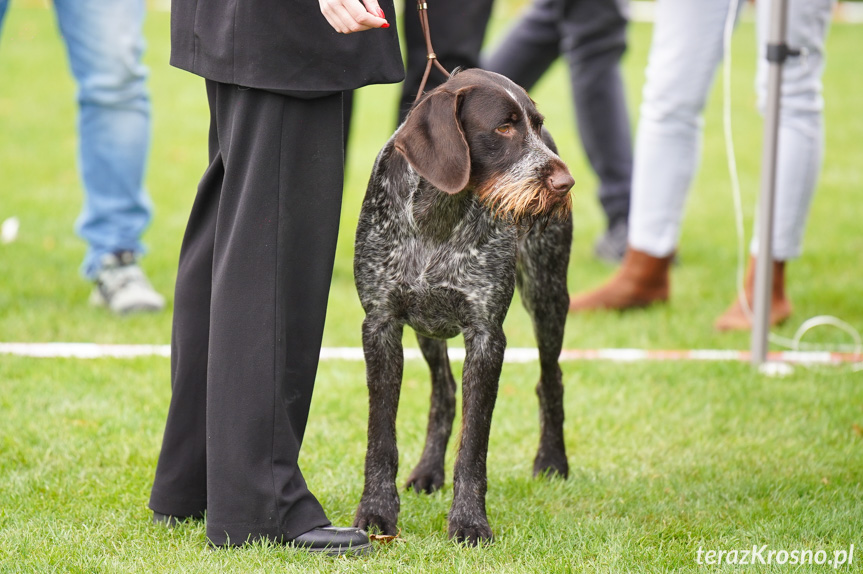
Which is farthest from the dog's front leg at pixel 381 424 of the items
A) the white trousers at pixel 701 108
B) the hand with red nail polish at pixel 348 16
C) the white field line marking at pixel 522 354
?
the white trousers at pixel 701 108

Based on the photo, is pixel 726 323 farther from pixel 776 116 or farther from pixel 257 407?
pixel 257 407

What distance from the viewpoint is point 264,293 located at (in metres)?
3.11

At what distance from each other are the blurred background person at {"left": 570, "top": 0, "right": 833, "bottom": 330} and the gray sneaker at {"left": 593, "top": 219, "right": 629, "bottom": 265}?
1024 mm

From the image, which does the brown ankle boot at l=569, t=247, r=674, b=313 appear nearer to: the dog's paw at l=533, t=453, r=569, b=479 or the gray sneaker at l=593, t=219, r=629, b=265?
the gray sneaker at l=593, t=219, r=629, b=265

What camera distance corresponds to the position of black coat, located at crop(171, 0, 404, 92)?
116 inches

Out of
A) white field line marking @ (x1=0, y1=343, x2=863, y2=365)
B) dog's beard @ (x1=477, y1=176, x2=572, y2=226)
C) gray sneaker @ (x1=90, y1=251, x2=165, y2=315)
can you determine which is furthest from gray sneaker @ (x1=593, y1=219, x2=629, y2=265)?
dog's beard @ (x1=477, y1=176, x2=572, y2=226)

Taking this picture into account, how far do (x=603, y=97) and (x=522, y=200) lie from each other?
4538 mm

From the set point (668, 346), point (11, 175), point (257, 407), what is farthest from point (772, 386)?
point (11, 175)

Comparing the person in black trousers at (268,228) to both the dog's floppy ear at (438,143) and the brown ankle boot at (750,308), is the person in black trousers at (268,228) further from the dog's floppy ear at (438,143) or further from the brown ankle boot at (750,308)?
the brown ankle boot at (750,308)

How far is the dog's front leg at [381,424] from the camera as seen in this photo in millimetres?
3350

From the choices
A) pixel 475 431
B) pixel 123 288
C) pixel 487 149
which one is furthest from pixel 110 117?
pixel 475 431

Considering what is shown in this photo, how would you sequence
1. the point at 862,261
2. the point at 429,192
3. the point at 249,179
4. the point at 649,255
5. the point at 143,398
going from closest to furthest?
the point at 249,179
the point at 429,192
the point at 143,398
the point at 649,255
the point at 862,261

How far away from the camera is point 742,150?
37.1ft

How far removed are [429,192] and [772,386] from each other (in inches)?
95.4
